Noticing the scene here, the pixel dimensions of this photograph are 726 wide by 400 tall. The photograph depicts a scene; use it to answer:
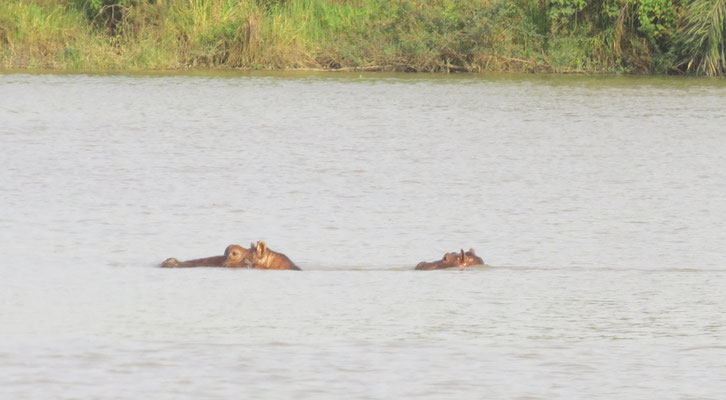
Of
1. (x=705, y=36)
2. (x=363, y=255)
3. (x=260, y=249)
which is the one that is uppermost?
(x=705, y=36)

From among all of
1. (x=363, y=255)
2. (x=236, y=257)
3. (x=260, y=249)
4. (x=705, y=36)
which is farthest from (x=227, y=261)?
(x=705, y=36)

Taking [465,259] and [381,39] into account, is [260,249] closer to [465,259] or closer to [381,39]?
[465,259]

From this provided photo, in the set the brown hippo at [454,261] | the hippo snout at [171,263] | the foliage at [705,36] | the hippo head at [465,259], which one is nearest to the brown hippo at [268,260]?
the hippo snout at [171,263]

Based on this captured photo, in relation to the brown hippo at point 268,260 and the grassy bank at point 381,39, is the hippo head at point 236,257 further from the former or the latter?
the grassy bank at point 381,39

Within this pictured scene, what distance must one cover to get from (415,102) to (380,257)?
10337 mm

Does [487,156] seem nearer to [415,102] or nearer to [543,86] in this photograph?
[415,102]

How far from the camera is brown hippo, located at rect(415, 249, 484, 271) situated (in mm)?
6026

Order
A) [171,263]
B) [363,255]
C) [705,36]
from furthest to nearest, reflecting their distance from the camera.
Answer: [705,36] → [363,255] → [171,263]

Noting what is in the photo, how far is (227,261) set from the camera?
604 centimetres

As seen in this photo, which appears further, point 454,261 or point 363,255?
point 363,255

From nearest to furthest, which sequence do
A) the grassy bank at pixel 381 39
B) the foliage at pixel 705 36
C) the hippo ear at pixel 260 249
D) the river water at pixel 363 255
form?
1. the river water at pixel 363 255
2. the hippo ear at pixel 260 249
3. the foliage at pixel 705 36
4. the grassy bank at pixel 381 39

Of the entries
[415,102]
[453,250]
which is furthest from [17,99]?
[453,250]

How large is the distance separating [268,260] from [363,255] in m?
0.67

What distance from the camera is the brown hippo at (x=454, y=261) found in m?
6.03
